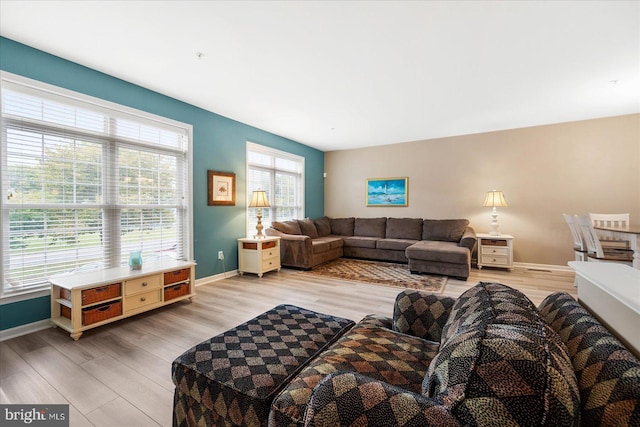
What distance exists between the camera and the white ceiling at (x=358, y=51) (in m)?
1.99

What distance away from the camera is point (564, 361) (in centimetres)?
65

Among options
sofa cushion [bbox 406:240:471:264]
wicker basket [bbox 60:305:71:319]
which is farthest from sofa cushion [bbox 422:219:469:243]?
wicker basket [bbox 60:305:71:319]

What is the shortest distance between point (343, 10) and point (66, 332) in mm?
3553

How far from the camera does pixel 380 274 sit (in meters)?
4.40

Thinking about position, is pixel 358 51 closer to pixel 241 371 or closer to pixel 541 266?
pixel 241 371

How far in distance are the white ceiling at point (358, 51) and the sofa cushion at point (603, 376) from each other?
2.16m

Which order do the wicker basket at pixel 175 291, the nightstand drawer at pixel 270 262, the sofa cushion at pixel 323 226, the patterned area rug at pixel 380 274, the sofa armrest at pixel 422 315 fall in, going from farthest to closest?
the sofa cushion at pixel 323 226, the nightstand drawer at pixel 270 262, the patterned area rug at pixel 380 274, the wicker basket at pixel 175 291, the sofa armrest at pixel 422 315

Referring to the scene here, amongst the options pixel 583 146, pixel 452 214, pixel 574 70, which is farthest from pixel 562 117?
pixel 452 214

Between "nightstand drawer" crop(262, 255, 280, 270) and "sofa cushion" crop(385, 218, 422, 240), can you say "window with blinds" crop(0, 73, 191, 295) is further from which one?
"sofa cushion" crop(385, 218, 422, 240)

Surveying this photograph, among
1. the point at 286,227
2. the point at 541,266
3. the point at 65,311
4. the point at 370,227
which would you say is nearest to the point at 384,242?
the point at 370,227

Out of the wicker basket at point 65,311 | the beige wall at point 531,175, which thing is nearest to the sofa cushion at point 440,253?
the beige wall at point 531,175

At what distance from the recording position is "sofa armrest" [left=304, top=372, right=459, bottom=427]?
0.61 m

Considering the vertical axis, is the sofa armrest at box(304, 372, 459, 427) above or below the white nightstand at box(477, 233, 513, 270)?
above

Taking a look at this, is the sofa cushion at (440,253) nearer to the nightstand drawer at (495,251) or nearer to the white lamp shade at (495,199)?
the nightstand drawer at (495,251)
